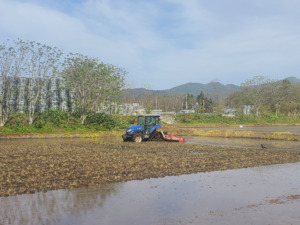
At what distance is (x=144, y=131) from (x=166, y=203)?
46.3 ft

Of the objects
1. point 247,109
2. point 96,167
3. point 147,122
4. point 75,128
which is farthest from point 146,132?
point 247,109

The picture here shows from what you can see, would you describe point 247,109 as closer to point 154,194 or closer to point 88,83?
point 88,83

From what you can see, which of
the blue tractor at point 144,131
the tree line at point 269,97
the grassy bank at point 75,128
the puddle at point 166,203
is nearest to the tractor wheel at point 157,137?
the blue tractor at point 144,131

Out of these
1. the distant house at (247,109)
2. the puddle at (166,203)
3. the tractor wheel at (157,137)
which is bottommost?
the puddle at (166,203)

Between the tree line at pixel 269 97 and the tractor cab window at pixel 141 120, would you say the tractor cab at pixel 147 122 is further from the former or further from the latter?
the tree line at pixel 269 97

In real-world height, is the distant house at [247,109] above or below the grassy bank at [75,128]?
above

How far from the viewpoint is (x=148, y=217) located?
19.7 ft

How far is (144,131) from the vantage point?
21.1 metres

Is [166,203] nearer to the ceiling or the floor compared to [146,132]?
nearer to the floor

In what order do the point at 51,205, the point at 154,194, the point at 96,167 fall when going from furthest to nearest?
the point at 96,167 → the point at 154,194 → the point at 51,205

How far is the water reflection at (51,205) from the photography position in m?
5.84

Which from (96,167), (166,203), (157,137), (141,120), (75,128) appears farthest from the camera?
(75,128)

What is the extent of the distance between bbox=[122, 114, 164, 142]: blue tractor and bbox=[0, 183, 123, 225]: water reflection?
493 inches

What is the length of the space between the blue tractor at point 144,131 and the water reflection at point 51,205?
41.1 ft
